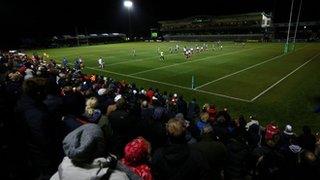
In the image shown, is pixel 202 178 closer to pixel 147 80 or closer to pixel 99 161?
pixel 99 161

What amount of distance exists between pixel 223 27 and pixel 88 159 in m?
99.1

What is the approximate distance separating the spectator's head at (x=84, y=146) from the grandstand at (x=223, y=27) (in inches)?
3203

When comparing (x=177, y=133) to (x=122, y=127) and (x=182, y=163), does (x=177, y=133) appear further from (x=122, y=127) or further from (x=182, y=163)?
(x=122, y=127)

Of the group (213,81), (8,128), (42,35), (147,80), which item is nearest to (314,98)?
(213,81)

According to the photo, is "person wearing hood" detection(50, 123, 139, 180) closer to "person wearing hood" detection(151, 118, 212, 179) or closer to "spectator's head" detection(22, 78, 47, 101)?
"person wearing hood" detection(151, 118, 212, 179)

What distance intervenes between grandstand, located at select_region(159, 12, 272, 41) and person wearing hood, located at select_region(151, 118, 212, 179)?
8024 centimetres

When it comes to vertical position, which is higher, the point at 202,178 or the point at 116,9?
the point at 116,9

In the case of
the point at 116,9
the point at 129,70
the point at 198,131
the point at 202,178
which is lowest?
the point at 129,70

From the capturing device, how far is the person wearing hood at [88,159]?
111 inches

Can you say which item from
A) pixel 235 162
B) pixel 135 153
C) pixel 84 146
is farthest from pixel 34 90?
pixel 235 162

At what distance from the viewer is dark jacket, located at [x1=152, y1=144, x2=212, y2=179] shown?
3.66m

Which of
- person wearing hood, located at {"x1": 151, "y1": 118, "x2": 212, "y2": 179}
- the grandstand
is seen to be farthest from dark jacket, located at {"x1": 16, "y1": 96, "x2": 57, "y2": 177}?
the grandstand

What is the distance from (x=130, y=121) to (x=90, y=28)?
9980 cm

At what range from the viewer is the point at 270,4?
96125mm
